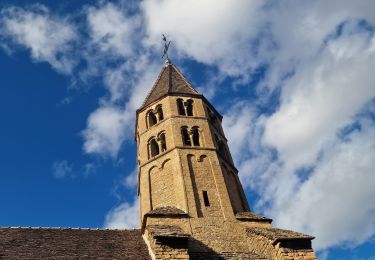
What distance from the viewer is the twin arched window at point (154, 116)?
22.3m

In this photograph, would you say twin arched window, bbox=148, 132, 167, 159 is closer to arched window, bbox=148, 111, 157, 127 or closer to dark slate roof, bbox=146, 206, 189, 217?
arched window, bbox=148, 111, 157, 127

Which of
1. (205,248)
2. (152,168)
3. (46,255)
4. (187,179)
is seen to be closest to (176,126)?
(152,168)

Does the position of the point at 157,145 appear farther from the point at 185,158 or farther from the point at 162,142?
the point at 185,158

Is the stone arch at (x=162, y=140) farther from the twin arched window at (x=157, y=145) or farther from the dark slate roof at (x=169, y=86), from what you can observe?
the dark slate roof at (x=169, y=86)

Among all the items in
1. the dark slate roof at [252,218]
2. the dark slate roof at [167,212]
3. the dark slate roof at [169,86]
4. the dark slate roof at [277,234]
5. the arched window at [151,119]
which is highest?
the dark slate roof at [169,86]

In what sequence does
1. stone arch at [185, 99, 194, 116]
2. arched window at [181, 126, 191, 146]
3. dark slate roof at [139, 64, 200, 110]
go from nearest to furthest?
arched window at [181, 126, 191, 146]
stone arch at [185, 99, 194, 116]
dark slate roof at [139, 64, 200, 110]

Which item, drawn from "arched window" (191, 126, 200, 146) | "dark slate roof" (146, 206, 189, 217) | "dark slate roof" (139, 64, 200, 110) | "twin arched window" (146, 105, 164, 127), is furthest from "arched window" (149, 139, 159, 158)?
"dark slate roof" (146, 206, 189, 217)

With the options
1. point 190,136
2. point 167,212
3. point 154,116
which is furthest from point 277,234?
point 154,116

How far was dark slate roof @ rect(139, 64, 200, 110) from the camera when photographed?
76.8 feet

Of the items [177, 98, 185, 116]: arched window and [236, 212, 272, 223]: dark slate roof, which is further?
[177, 98, 185, 116]: arched window

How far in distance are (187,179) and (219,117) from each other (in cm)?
793

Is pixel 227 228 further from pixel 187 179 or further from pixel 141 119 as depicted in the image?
pixel 141 119

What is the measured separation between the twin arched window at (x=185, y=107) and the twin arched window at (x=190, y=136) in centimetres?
142

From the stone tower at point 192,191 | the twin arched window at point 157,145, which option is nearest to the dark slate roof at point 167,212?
the stone tower at point 192,191
